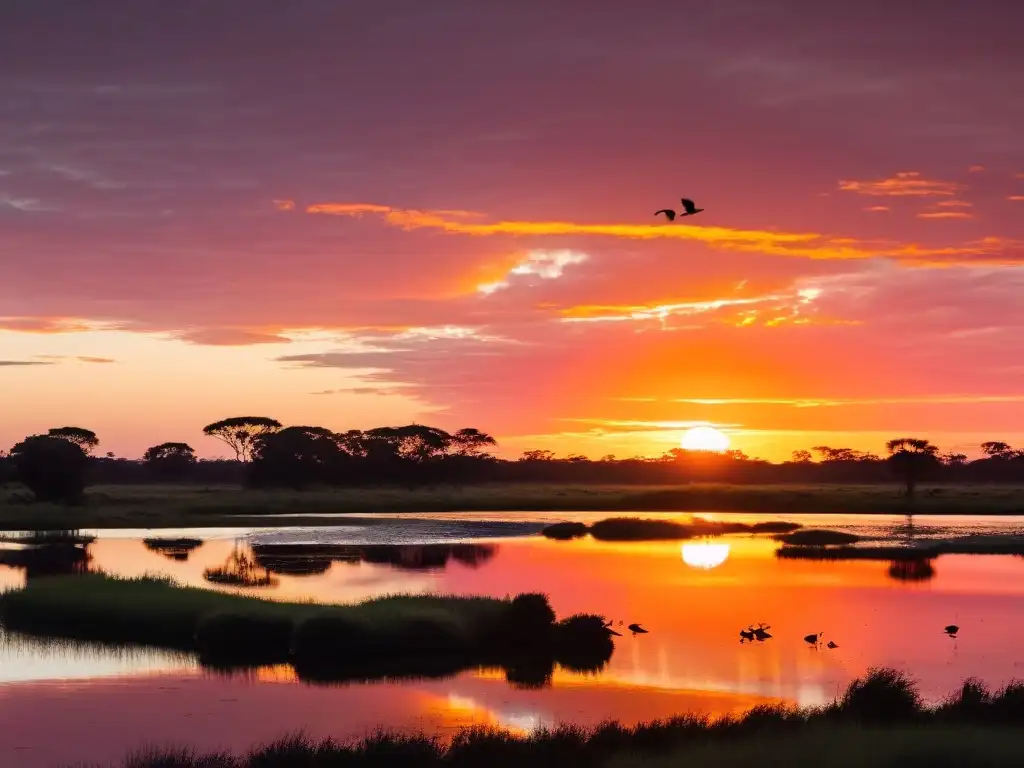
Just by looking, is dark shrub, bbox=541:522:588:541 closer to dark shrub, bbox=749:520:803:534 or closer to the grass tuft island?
dark shrub, bbox=749:520:803:534

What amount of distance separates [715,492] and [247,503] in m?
59.7

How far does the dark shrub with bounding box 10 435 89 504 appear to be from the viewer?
383 feet

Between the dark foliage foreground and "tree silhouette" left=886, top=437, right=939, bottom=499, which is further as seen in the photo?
"tree silhouette" left=886, top=437, right=939, bottom=499

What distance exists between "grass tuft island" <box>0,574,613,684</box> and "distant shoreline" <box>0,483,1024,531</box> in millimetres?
59538

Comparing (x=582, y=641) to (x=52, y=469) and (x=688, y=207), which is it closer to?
(x=688, y=207)

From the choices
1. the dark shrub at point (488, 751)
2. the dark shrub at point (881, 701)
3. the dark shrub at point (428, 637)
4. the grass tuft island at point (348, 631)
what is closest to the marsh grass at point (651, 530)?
the grass tuft island at point (348, 631)

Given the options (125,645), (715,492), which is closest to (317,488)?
(715,492)

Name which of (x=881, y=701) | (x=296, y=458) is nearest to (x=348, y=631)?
→ (x=881, y=701)

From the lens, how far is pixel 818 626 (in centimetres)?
4375

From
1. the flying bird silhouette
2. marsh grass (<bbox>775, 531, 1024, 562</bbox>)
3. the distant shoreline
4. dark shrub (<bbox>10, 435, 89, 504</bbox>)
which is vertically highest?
the flying bird silhouette

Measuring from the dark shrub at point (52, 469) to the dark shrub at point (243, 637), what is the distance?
3341 inches

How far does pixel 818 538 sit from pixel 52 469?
7481cm

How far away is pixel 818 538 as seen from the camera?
82.4 metres

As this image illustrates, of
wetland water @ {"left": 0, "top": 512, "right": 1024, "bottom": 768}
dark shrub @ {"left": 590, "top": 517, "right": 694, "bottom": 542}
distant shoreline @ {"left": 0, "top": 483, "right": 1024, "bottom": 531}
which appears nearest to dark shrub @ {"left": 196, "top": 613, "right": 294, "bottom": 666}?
wetland water @ {"left": 0, "top": 512, "right": 1024, "bottom": 768}
